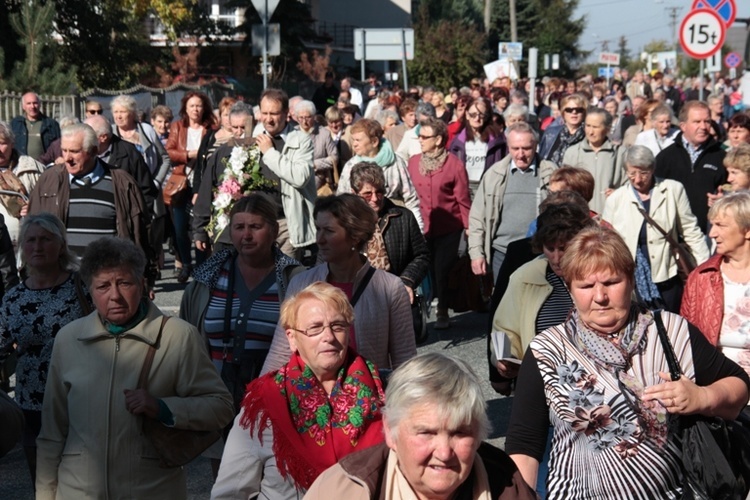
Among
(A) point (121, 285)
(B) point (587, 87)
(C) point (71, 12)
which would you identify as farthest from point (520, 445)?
(C) point (71, 12)

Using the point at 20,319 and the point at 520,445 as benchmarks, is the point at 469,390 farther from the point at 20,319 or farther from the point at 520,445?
the point at 20,319

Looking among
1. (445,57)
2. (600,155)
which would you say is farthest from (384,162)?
(445,57)

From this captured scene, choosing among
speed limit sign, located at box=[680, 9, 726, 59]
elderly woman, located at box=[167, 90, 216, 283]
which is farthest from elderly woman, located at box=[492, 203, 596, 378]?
speed limit sign, located at box=[680, 9, 726, 59]

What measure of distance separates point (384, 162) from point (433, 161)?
723 mm

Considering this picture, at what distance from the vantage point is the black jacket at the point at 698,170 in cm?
1145

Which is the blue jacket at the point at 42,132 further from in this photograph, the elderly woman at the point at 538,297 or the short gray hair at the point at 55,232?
the elderly woman at the point at 538,297

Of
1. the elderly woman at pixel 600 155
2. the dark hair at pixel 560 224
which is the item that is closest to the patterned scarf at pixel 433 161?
the elderly woman at pixel 600 155

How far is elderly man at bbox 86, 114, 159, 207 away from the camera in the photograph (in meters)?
10.6

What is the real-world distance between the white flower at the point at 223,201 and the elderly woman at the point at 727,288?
3408 millimetres

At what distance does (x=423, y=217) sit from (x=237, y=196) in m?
3.14

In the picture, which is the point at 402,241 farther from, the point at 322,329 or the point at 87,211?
the point at 322,329

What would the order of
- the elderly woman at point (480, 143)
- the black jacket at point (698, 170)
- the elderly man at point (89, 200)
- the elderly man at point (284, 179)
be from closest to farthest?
the elderly man at point (89, 200)
the elderly man at point (284, 179)
the black jacket at point (698, 170)
the elderly woman at point (480, 143)

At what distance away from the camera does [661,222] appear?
9.04 metres

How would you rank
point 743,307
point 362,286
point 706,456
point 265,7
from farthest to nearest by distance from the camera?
point 265,7 → point 743,307 → point 362,286 → point 706,456
